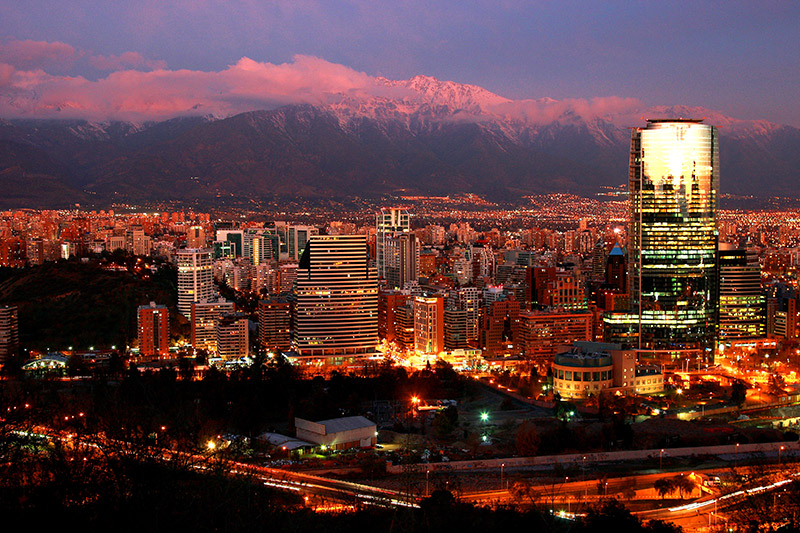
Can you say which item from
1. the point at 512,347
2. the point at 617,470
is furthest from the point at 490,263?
the point at 617,470

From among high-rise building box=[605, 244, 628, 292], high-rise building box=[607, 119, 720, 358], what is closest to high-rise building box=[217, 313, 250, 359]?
high-rise building box=[607, 119, 720, 358]

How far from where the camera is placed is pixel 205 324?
21.7 metres

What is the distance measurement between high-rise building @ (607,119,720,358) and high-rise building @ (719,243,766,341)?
0.79m

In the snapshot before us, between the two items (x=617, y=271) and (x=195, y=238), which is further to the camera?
(x=195, y=238)

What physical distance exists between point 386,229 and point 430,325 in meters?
12.9

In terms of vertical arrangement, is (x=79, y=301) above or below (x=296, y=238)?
below

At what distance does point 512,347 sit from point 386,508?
12.1 meters

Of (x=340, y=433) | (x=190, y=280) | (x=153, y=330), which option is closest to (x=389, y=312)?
(x=190, y=280)

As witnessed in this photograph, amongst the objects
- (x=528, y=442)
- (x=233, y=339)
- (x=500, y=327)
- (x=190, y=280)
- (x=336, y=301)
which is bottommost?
(x=528, y=442)

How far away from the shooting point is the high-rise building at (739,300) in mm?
22281

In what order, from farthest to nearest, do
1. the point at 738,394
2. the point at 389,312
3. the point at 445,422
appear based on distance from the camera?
the point at 389,312, the point at 738,394, the point at 445,422

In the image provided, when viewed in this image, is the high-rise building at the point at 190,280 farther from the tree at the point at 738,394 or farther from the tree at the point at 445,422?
the tree at the point at 738,394

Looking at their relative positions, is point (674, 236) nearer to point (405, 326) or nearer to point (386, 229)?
point (405, 326)

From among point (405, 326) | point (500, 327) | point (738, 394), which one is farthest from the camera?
point (405, 326)
